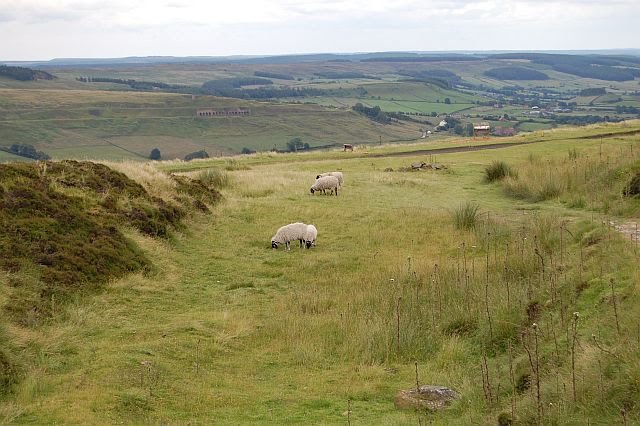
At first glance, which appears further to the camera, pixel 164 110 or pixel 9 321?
pixel 164 110

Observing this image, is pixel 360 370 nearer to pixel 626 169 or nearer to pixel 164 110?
pixel 626 169

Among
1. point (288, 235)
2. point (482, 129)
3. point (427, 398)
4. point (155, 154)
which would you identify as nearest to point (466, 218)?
point (288, 235)

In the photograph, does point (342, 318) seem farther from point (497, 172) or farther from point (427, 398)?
point (497, 172)

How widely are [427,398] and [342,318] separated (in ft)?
13.1

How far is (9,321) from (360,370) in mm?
6109

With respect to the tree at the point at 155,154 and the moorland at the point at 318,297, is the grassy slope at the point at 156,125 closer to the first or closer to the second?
the tree at the point at 155,154

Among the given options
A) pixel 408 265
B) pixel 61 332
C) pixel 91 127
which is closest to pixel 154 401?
pixel 61 332

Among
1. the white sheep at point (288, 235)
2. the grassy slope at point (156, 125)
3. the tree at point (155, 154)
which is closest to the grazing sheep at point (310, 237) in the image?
the white sheep at point (288, 235)

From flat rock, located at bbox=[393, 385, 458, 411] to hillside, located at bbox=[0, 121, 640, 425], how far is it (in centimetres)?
22

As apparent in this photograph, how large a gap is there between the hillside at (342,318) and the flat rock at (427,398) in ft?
0.71

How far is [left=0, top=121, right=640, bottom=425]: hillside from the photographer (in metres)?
8.96

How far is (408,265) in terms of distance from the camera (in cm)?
1641

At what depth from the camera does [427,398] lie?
30.2ft

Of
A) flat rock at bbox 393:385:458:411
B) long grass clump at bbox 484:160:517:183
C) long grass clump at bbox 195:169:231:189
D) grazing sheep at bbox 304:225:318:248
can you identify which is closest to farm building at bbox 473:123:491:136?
long grass clump at bbox 484:160:517:183
